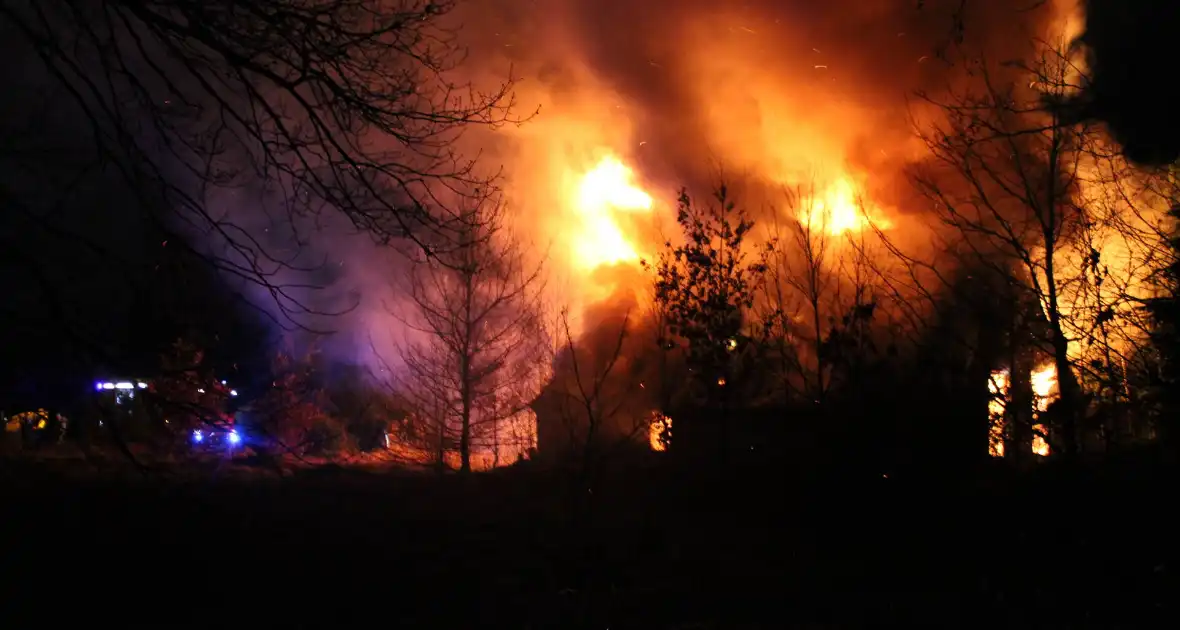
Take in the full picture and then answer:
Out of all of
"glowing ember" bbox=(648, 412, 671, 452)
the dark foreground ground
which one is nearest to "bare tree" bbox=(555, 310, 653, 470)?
"glowing ember" bbox=(648, 412, 671, 452)

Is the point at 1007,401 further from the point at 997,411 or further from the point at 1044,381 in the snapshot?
the point at 1044,381

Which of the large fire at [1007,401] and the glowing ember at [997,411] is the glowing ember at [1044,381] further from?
the glowing ember at [997,411]

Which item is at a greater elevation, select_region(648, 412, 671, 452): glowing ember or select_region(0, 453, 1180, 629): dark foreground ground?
select_region(648, 412, 671, 452): glowing ember

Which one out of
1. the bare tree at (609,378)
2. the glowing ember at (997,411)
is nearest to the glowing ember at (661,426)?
the bare tree at (609,378)

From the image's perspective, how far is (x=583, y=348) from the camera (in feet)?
71.7

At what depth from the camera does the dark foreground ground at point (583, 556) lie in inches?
276

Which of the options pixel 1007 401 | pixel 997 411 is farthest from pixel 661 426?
pixel 1007 401

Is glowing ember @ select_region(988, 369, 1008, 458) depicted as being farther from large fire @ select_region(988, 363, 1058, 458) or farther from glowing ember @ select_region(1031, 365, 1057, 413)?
glowing ember @ select_region(1031, 365, 1057, 413)

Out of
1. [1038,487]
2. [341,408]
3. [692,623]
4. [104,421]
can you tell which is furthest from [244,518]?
[341,408]

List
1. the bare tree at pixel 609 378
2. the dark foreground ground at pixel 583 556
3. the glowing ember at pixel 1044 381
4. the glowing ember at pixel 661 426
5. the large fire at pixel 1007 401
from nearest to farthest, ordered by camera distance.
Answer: the dark foreground ground at pixel 583 556, the large fire at pixel 1007 401, the glowing ember at pixel 1044 381, the glowing ember at pixel 661 426, the bare tree at pixel 609 378

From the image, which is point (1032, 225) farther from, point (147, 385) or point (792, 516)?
point (147, 385)

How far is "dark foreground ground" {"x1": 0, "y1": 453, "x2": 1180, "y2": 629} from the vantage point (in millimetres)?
7020

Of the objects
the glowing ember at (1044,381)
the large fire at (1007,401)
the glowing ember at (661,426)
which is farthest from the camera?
the glowing ember at (661,426)

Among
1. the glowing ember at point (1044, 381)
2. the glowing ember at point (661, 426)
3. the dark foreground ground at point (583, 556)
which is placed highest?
the glowing ember at point (1044, 381)
